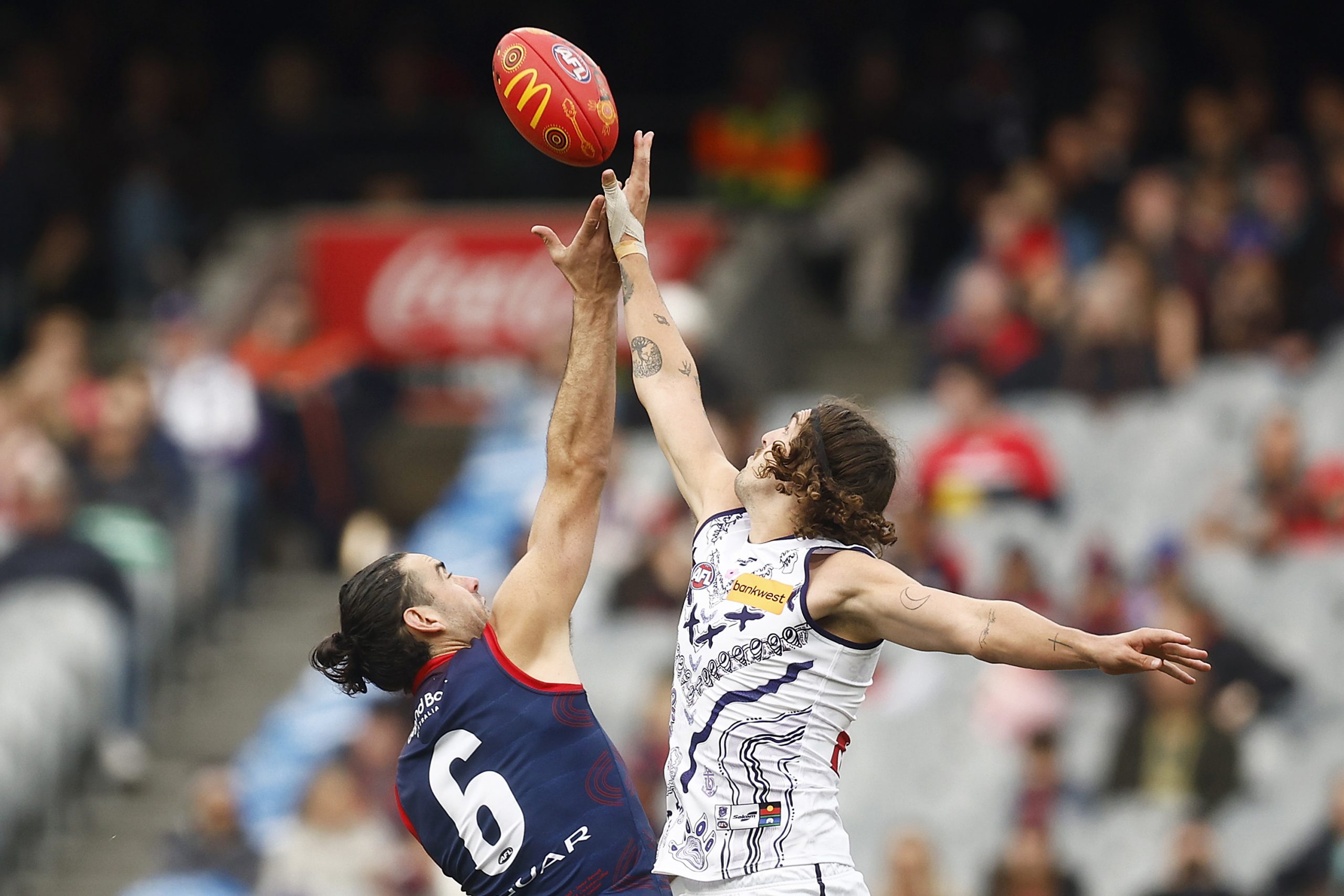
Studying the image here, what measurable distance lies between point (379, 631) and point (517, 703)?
398mm

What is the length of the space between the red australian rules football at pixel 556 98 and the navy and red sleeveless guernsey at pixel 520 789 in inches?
52.8

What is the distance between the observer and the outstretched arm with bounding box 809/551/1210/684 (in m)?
3.92

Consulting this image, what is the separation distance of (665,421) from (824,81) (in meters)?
12.5

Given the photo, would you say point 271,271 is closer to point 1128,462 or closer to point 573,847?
point 1128,462

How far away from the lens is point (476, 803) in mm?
4652

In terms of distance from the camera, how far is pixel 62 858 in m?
11.1

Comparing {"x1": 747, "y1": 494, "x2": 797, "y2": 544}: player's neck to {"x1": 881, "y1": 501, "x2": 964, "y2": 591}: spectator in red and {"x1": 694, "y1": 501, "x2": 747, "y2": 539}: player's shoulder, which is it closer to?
{"x1": 694, "y1": 501, "x2": 747, "y2": 539}: player's shoulder

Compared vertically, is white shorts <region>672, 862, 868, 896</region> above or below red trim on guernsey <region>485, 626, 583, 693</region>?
below

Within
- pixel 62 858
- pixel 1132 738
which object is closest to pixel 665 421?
pixel 1132 738

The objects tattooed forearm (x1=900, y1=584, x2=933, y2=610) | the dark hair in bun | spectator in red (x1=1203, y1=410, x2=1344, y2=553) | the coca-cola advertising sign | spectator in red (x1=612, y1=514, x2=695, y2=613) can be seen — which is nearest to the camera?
tattooed forearm (x1=900, y1=584, x2=933, y2=610)

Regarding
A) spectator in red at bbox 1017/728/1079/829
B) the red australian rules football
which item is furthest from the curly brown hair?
spectator in red at bbox 1017/728/1079/829

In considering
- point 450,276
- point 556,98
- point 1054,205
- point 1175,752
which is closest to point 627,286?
point 556,98

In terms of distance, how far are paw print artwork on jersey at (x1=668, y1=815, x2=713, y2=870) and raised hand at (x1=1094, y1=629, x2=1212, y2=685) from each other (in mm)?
1001

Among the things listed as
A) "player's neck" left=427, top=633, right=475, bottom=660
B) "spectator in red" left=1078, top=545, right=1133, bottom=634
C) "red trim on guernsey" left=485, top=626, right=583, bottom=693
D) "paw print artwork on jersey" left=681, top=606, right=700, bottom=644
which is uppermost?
"spectator in red" left=1078, top=545, right=1133, bottom=634
